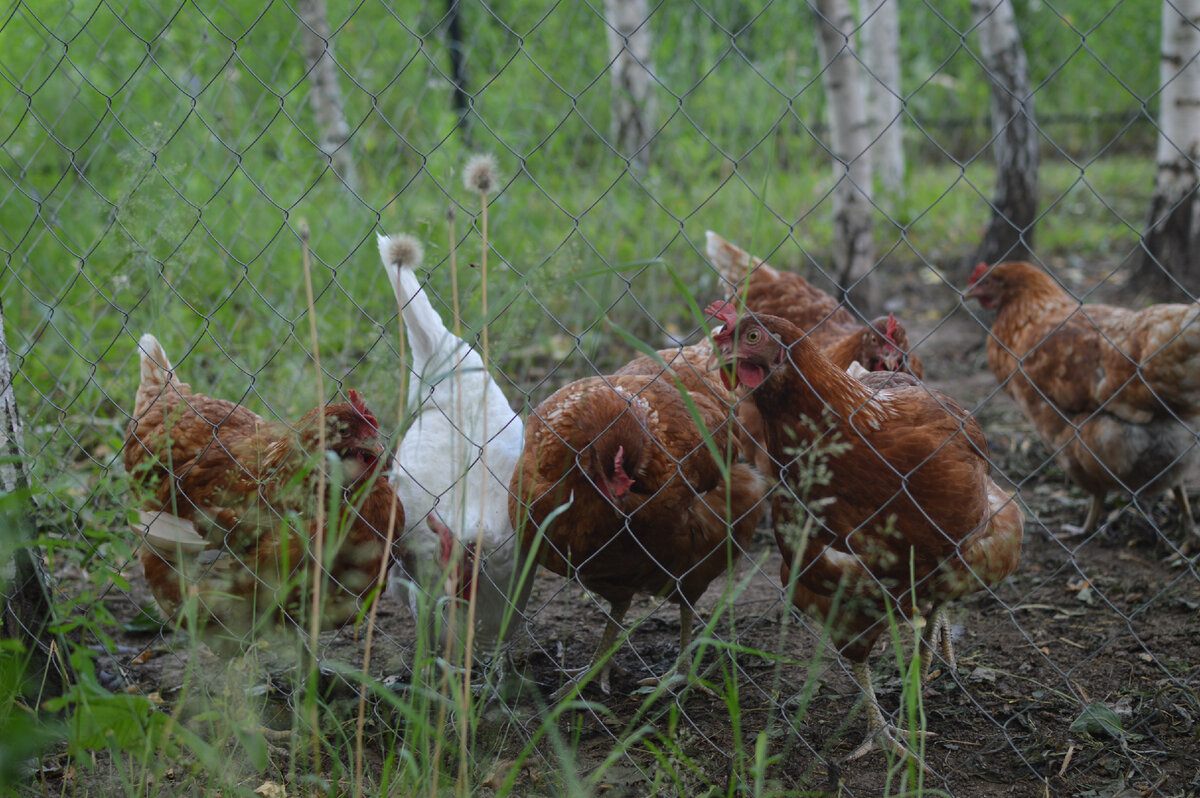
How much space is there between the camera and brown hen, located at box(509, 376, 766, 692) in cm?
220

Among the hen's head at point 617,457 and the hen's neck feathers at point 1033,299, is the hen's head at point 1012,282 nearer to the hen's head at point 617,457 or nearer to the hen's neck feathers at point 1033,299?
the hen's neck feathers at point 1033,299

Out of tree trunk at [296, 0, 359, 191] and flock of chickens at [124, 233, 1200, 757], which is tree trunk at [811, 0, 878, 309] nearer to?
flock of chickens at [124, 233, 1200, 757]

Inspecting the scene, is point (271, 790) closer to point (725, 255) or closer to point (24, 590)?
point (24, 590)

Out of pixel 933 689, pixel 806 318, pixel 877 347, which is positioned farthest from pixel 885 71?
pixel 933 689

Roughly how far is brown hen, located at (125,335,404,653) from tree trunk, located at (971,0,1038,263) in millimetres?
4460

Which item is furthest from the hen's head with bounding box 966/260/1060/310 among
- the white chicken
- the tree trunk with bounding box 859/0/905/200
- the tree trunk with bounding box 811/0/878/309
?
the tree trunk with bounding box 859/0/905/200

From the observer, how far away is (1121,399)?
312 centimetres

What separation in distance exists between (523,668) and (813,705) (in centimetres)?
82

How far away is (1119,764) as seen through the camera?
1896 millimetres

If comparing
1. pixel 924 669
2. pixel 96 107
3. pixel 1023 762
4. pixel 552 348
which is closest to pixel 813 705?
pixel 924 669

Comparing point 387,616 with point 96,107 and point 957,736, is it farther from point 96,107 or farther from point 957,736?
point 96,107

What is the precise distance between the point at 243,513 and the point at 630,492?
1.00 metres

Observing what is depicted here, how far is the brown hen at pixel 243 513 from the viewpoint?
226 centimetres

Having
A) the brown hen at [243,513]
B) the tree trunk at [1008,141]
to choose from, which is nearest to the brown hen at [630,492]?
the brown hen at [243,513]
